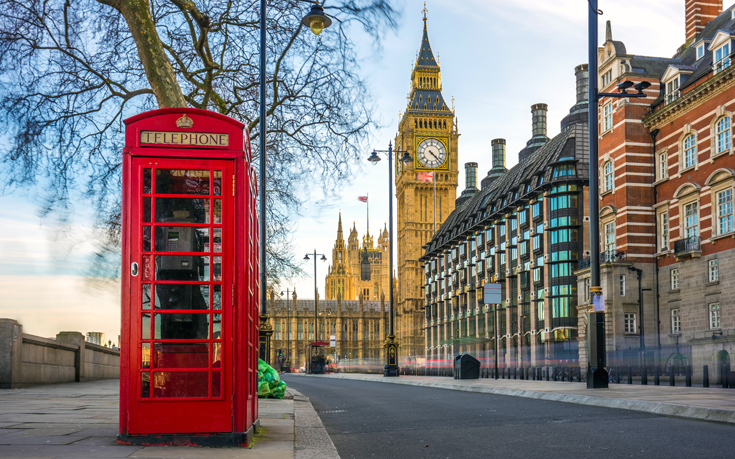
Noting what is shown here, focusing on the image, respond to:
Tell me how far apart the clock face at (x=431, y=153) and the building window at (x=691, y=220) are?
95.5 m

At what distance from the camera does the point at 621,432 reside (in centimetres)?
872

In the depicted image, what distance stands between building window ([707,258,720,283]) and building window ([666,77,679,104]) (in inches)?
380

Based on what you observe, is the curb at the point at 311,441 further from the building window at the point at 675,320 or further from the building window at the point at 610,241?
the building window at the point at 610,241

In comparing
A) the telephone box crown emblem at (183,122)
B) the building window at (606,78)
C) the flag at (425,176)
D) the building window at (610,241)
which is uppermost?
the flag at (425,176)

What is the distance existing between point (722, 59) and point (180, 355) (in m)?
36.9

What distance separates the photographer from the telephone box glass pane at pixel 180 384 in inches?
258

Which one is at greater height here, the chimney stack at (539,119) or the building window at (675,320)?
the chimney stack at (539,119)

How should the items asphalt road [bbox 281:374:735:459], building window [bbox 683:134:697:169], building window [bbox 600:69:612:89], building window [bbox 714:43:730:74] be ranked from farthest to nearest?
building window [bbox 600:69:612:89]
building window [bbox 683:134:697:169]
building window [bbox 714:43:730:74]
asphalt road [bbox 281:374:735:459]

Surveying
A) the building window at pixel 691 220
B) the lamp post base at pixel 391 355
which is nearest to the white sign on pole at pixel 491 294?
the lamp post base at pixel 391 355

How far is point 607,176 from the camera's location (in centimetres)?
4712

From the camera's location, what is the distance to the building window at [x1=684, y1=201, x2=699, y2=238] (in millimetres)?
39062

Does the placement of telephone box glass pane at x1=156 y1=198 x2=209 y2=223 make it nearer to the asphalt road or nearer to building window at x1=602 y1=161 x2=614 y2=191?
the asphalt road

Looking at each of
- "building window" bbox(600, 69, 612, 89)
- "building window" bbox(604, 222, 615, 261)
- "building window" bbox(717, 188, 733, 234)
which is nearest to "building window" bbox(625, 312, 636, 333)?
"building window" bbox(604, 222, 615, 261)

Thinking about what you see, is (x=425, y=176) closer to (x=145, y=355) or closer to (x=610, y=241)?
(x=610, y=241)
